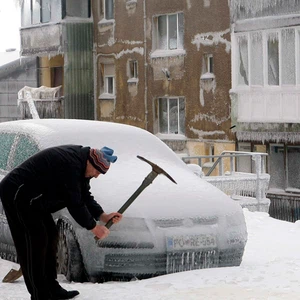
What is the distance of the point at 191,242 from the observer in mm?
8883

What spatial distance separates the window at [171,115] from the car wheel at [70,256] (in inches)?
897

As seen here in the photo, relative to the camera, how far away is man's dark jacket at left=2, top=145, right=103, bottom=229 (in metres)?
7.30

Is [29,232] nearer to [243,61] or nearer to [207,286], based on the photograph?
[207,286]

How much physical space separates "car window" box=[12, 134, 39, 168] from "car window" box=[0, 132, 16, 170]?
0.23m

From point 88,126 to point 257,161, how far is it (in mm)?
9080

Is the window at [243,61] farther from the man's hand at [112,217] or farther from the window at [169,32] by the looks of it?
the man's hand at [112,217]

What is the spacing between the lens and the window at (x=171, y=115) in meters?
31.7

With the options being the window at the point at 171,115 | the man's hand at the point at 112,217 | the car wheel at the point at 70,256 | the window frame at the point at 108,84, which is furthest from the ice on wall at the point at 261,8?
the man's hand at the point at 112,217

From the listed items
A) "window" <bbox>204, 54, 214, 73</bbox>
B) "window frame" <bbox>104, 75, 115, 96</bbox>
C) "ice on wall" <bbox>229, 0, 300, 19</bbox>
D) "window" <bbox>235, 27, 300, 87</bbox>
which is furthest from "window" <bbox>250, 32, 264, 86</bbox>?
"window frame" <bbox>104, 75, 115, 96</bbox>

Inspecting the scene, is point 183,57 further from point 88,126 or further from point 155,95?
point 88,126

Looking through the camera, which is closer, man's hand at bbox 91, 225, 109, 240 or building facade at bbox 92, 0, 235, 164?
man's hand at bbox 91, 225, 109, 240

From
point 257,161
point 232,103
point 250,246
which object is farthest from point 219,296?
point 232,103

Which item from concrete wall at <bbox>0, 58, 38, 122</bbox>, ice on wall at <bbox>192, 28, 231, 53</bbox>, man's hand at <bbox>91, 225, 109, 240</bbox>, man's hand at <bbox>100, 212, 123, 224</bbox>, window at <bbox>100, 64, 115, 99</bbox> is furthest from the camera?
concrete wall at <bbox>0, 58, 38, 122</bbox>

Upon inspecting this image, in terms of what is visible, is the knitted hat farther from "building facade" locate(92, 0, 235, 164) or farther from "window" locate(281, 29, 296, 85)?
"building facade" locate(92, 0, 235, 164)
